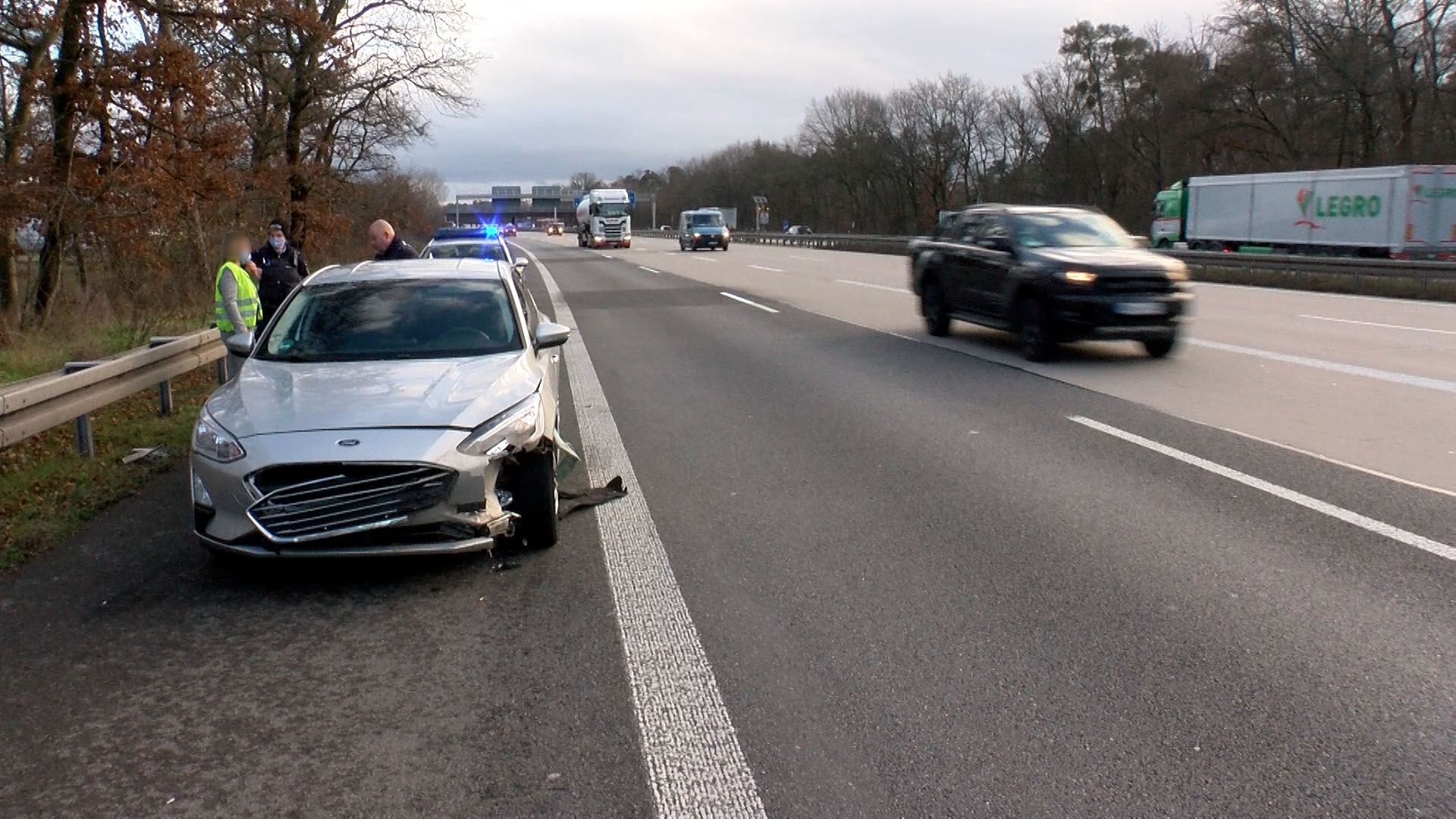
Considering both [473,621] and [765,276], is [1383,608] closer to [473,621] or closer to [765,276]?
[473,621]

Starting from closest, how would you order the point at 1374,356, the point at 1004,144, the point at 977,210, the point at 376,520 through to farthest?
the point at 376,520, the point at 1374,356, the point at 977,210, the point at 1004,144

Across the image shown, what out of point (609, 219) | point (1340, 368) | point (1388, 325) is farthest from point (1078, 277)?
point (609, 219)

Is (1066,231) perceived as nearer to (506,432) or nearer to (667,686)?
(506,432)

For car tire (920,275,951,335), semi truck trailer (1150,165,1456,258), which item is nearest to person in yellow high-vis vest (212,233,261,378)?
car tire (920,275,951,335)

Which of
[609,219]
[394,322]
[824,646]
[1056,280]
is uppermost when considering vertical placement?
[609,219]

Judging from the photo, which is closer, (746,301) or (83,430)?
(83,430)

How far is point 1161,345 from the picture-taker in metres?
13.4

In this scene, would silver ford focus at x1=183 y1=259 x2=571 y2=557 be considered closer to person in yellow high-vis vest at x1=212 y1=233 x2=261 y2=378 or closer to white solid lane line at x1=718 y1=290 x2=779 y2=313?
person in yellow high-vis vest at x1=212 y1=233 x2=261 y2=378

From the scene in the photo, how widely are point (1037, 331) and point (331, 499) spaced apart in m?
9.56

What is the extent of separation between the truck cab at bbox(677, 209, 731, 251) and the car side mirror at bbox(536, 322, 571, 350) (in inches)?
1881

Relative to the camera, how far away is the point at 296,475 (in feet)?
17.9

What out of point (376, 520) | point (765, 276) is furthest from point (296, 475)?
point (765, 276)

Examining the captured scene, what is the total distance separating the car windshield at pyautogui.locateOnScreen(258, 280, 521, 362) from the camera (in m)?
6.97

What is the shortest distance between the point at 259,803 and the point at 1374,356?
13.4 metres
